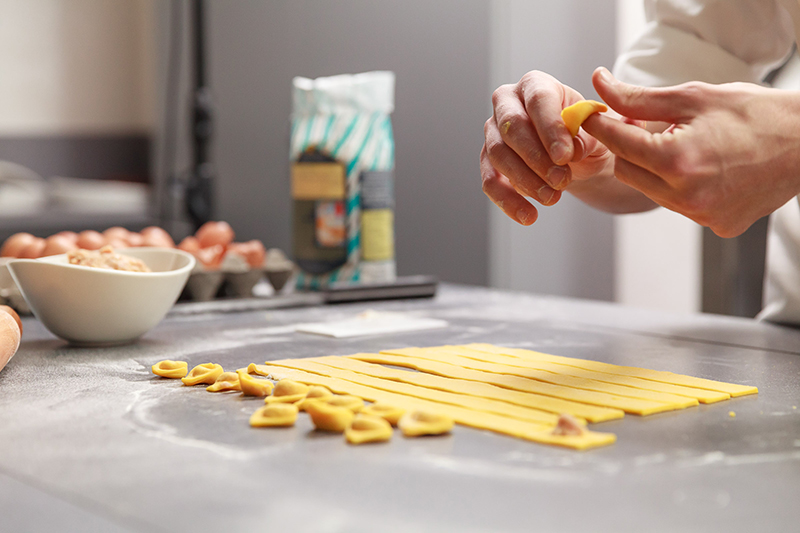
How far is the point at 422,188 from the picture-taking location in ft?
7.79

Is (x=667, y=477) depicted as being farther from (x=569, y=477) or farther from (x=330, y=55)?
(x=330, y=55)

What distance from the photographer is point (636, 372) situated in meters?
0.78

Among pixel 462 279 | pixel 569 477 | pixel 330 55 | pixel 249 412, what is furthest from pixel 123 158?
pixel 569 477

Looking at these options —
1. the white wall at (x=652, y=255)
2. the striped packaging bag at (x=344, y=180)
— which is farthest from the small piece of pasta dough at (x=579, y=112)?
the white wall at (x=652, y=255)

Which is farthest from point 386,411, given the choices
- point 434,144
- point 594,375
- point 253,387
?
point 434,144

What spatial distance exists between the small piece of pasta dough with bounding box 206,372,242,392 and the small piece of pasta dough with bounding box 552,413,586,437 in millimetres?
303

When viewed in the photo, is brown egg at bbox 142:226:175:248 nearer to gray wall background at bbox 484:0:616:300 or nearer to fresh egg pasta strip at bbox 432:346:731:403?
fresh egg pasta strip at bbox 432:346:731:403

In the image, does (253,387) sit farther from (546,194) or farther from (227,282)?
(227,282)

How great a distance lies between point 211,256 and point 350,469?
979 mm

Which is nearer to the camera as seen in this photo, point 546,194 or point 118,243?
point 546,194

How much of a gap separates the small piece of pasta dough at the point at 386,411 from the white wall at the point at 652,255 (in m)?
2.12

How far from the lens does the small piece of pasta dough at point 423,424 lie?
560 mm

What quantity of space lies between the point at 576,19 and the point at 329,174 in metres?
1.48

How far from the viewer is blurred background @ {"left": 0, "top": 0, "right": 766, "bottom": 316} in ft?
7.51
